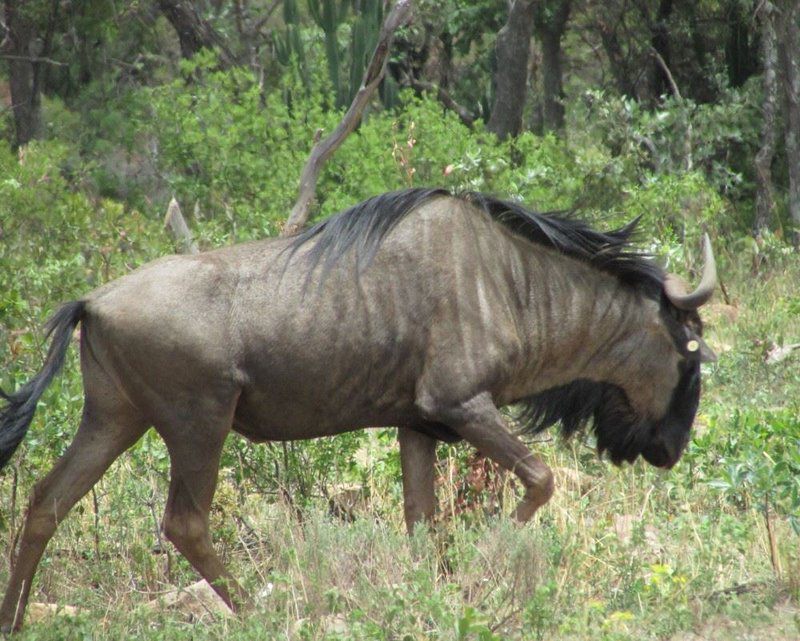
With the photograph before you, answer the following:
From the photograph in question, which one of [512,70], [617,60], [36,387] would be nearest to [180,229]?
[36,387]

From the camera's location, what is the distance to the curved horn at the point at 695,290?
5.50m

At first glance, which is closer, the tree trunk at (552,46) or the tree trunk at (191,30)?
the tree trunk at (191,30)

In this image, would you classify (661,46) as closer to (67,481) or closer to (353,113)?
(353,113)

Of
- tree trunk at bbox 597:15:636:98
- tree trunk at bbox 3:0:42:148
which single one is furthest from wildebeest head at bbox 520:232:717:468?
tree trunk at bbox 3:0:42:148

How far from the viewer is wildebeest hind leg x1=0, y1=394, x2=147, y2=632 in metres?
5.13

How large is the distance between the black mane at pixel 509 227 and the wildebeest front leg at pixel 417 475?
824 millimetres

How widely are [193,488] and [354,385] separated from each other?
751 millimetres

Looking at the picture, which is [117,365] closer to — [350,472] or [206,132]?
[350,472]

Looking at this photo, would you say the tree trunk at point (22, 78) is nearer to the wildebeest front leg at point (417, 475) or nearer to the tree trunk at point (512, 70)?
the tree trunk at point (512, 70)

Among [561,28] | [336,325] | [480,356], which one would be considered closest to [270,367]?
[336,325]

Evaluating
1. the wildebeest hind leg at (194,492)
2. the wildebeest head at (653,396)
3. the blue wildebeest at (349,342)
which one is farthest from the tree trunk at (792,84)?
the wildebeest hind leg at (194,492)

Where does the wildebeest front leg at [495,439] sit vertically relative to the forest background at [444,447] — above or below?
above

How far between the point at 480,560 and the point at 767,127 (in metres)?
10.8

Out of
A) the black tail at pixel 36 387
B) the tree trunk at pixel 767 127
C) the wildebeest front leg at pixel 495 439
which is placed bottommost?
the tree trunk at pixel 767 127
